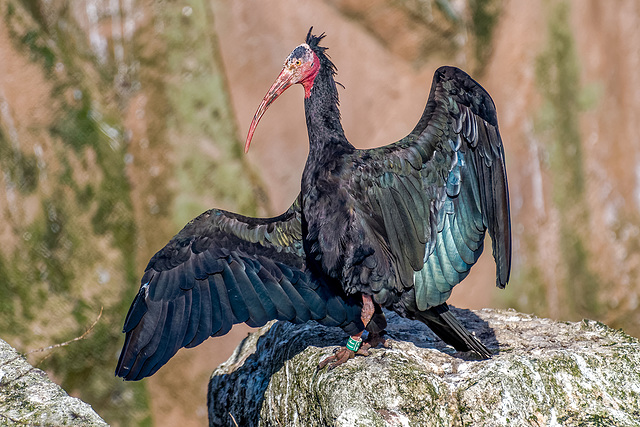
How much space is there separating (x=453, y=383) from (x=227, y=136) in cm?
763

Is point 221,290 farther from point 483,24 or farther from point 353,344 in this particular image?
point 483,24

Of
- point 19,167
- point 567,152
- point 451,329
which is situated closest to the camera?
point 451,329

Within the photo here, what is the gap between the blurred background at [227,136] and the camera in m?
10.6

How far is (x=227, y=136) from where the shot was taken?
11.6 metres

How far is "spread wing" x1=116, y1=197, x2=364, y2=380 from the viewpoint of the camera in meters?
4.81

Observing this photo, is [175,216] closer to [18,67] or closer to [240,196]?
[240,196]

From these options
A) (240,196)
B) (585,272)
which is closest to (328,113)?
(240,196)

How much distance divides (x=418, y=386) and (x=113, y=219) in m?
7.62

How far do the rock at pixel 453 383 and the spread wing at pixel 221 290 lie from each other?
1.40 ft

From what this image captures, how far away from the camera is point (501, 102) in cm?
1247

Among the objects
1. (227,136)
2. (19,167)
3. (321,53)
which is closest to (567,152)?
(227,136)

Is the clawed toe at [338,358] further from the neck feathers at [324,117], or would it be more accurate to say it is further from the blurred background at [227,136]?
the blurred background at [227,136]

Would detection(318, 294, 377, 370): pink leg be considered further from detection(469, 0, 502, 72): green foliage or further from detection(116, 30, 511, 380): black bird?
detection(469, 0, 502, 72): green foliage

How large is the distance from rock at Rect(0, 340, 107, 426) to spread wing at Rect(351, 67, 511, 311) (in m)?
2.07
